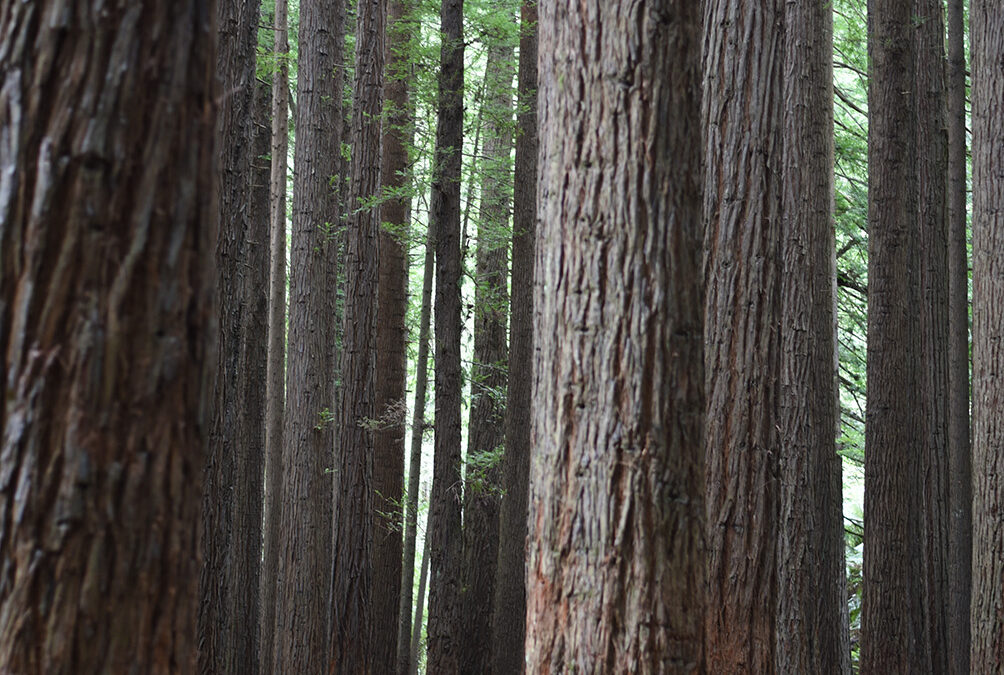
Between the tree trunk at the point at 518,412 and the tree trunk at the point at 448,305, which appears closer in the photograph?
the tree trunk at the point at 448,305

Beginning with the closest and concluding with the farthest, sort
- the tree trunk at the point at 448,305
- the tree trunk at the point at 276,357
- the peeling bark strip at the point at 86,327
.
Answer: the peeling bark strip at the point at 86,327 < the tree trunk at the point at 448,305 < the tree trunk at the point at 276,357

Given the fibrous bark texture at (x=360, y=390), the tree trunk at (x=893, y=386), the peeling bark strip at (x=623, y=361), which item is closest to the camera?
the peeling bark strip at (x=623, y=361)

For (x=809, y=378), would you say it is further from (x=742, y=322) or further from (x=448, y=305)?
(x=742, y=322)

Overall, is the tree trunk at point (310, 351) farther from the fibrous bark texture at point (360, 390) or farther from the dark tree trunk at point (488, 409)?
the dark tree trunk at point (488, 409)

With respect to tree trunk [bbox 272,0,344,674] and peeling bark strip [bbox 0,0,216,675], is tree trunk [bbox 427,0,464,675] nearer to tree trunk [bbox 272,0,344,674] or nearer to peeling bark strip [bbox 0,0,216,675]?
tree trunk [bbox 272,0,344,674]

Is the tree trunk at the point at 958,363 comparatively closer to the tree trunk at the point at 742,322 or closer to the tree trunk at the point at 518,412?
the tree trunk at the point at 518,412

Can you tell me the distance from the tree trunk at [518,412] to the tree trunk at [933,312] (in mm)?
4836

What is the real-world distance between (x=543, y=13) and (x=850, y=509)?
18.6 meters

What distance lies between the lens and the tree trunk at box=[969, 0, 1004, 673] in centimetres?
695

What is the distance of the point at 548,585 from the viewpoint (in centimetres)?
395

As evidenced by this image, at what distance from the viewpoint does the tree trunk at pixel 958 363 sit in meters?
10.9

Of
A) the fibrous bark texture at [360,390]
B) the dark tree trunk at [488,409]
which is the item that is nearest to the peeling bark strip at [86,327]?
the fibrous bark texture at [360,390]

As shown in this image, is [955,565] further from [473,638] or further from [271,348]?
[271,348]

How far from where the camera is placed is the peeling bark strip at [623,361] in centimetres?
381
